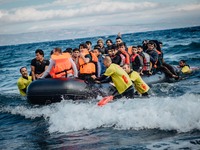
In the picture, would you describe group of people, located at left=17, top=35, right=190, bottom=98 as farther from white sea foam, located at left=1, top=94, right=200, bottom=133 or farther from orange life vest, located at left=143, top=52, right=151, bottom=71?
white sea foam, located at left=1, top=94, right=200, bottom=133

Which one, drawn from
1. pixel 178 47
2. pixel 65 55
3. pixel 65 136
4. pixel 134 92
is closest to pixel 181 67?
pixel 134 92

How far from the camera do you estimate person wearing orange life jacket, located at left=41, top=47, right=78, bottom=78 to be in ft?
26.8

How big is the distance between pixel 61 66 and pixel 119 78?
162cm

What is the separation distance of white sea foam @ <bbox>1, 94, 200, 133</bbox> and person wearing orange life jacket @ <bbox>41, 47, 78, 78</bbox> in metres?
0.90

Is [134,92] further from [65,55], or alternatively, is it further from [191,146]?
[191,146]

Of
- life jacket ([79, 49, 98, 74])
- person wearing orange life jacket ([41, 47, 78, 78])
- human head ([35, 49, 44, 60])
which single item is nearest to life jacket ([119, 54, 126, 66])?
life jacket ([79, 49, 98, 74])

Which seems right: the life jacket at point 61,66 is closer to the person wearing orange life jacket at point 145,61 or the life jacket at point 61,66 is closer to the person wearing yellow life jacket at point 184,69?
the person wearing orange life jacket at point 145,61

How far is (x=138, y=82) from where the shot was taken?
8328 millimetres

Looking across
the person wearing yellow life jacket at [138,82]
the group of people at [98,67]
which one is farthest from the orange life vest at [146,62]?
the person wearing yellow life jacket at [138,82]

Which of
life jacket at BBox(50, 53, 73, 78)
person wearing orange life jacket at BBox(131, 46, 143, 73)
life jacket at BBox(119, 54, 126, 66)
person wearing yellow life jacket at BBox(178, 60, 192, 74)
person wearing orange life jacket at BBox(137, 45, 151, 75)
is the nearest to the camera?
life jacket at BBox(50, 53, 73, 78)

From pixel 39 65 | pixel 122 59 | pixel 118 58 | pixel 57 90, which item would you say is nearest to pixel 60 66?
pixel 57 90

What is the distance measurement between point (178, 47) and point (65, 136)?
25.4 metres

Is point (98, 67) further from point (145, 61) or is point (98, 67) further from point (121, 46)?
point (145, 61)

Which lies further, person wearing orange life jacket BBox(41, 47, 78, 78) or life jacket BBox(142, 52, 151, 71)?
life jacket BBox(142, 52, 151, 71)
